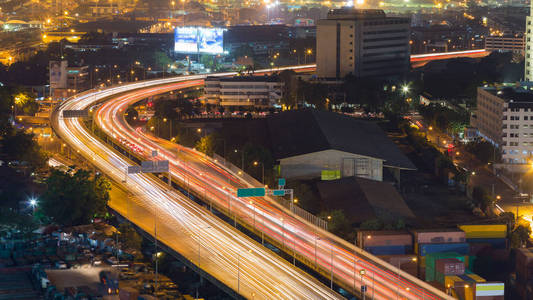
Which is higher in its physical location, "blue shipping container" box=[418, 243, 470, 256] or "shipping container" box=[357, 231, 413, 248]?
"shipping container" box=[357, 231, 413, 248]

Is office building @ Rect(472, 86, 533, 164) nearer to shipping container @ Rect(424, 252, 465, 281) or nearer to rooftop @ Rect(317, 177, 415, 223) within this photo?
rooftop @ Rect(317, 177, 415, 223)

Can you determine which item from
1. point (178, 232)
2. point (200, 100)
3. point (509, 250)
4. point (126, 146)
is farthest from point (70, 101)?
point (509, 250)

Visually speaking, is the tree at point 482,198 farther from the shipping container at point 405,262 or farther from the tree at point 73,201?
the tree at point 73,201

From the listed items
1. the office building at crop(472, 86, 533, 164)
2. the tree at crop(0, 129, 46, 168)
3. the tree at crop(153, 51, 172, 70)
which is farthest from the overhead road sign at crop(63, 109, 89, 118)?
the tree at crop(153, 51, 172, 70)

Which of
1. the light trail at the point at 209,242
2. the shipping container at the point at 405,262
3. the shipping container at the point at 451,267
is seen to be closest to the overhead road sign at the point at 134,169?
the light trail at the point at 209,242

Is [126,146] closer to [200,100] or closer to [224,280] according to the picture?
[200,100]

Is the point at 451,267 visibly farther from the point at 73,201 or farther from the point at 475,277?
the point at 73,201

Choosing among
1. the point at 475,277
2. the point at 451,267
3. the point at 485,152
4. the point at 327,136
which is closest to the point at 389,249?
the point at 451,267
